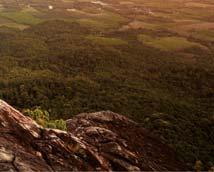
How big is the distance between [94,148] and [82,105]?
3339 inches

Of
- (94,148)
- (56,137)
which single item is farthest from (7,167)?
A: (94,148)

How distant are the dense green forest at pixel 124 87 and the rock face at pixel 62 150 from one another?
128 ft

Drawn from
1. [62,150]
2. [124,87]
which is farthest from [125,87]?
[62,150]

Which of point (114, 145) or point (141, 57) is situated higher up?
point (114, 145)

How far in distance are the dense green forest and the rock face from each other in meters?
39.0

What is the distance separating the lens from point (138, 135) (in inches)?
1844

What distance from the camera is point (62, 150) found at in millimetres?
31172

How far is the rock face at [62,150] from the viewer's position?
28809 millimetres

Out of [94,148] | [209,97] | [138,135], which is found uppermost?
[94,148]

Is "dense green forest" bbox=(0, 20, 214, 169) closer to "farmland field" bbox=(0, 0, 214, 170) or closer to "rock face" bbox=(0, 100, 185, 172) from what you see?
"farmland field" bbox=(0, 0, 214, 170)

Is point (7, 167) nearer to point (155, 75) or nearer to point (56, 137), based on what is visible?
point (56, 137)

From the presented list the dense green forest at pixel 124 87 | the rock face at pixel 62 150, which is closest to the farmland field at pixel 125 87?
the dense green forest at pixel 124 87

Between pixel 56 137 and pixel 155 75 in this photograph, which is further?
pixel 155 75

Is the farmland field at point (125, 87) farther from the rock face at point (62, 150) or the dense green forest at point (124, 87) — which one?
the rock face at point (62, 150)
